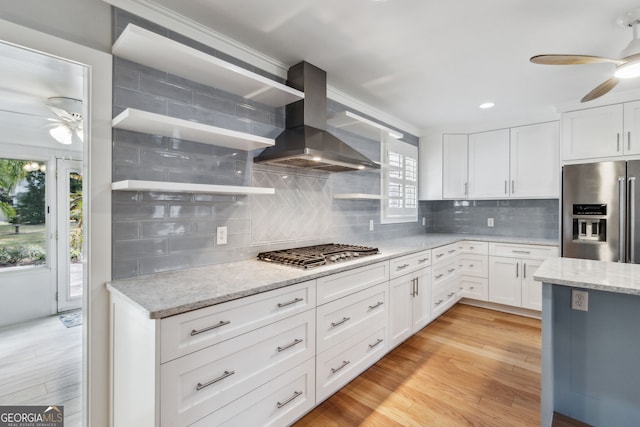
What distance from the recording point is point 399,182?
398 cm

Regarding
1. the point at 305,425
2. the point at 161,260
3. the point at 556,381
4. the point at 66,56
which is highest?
the point at 66,56

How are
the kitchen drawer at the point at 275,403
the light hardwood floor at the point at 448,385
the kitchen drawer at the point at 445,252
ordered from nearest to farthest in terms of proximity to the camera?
the kitchen drawer at the point at 275,403 → the light hardwood floor at the point at 448,385 → the kitchen drawer at the point at 445,252

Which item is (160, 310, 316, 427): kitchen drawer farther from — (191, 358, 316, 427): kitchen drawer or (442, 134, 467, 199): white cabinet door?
(442, 134, 467, 199): white cabinet door

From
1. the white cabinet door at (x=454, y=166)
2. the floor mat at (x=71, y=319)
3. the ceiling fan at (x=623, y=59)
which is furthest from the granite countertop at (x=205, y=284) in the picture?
the white cabinet door at (x=454, y=166)

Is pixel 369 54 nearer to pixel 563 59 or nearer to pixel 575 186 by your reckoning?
pixel 563 59

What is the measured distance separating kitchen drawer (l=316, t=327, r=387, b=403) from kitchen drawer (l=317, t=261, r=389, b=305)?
348 mm

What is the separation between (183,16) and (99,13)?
428 millimetres

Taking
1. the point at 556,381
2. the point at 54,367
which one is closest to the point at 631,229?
the point at 556,381

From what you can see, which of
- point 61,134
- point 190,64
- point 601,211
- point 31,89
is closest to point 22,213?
point 61,134

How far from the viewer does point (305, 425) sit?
1771mm

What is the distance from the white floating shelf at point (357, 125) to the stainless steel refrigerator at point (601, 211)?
75.7 inches

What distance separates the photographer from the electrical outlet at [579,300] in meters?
1.71

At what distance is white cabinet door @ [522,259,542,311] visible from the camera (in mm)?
3457

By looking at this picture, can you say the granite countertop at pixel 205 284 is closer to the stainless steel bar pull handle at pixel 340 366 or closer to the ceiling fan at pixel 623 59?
the stainless steel bar pull handle at pixel 340 366
